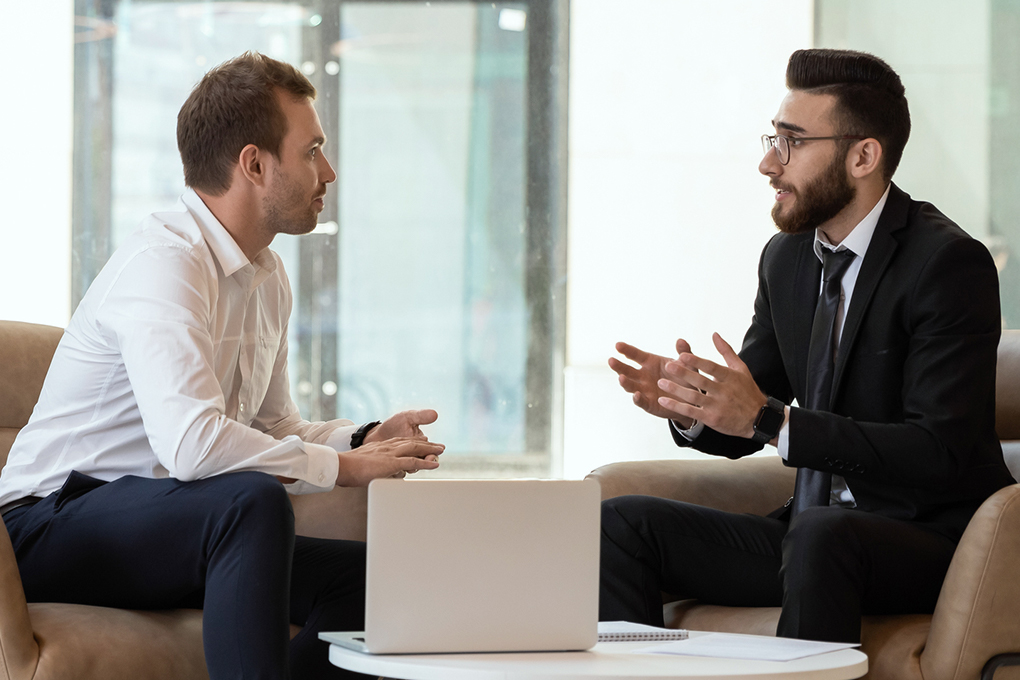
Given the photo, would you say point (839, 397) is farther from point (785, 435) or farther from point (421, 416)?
point (421, 416)

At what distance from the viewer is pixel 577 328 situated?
→ 4.16 metres

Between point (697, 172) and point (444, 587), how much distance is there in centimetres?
315

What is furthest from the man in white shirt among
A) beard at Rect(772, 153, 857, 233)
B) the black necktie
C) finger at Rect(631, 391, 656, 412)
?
beard at Rect(772, 153, 857, 233)

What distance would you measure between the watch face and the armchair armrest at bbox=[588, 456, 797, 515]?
432 mm

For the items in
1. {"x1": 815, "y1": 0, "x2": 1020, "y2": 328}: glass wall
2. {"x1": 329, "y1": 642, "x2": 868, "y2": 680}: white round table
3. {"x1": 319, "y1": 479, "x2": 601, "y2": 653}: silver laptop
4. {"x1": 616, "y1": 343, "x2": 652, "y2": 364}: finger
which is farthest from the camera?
{"x1": 815, "y1": 0, "x2": 1020, "y2": 328}: glass wall

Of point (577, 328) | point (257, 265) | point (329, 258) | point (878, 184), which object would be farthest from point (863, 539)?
point (329, 258)

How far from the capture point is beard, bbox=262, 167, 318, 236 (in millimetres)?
2051

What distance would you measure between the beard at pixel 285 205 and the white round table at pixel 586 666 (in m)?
1.03

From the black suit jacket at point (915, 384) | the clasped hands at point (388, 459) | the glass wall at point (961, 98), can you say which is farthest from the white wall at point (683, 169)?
the clasped hands at point (388, 459)

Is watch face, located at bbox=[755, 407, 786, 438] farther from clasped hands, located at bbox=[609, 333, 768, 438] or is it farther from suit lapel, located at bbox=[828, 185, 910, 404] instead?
suit lapel, located at bbox=[828, 185, 910, 404]

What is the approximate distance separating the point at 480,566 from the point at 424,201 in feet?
10.7

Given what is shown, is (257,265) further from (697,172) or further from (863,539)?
(697,172)

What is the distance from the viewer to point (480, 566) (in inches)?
50.4

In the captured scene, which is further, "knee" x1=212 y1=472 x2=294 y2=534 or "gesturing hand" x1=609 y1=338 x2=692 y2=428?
"gesturing hand" x1=609 y1=338 x2=692 y2=428
